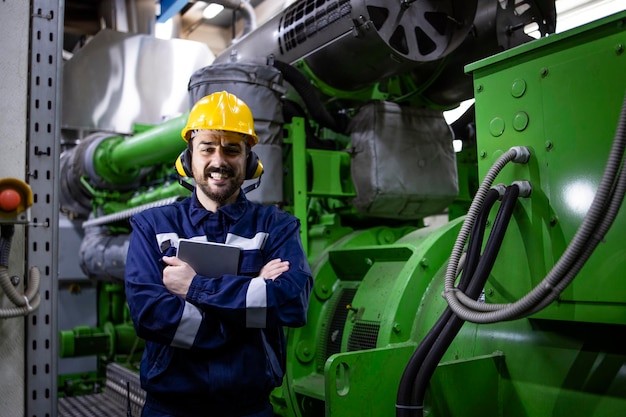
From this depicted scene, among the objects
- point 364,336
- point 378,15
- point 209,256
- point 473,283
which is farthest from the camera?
point 378,15

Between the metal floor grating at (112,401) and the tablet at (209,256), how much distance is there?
199cm

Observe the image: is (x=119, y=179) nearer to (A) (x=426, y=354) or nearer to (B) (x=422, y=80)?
(B) (x=422, y=80)

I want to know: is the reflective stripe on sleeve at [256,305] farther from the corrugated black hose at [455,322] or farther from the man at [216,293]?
the corrugated black hose at [455,322]

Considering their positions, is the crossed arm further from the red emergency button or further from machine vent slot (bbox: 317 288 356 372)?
machine vent slot (bbox: 317 288 356 372)

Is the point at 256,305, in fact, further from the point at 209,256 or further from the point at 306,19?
the point at 306,19

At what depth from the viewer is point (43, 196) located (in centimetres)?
187

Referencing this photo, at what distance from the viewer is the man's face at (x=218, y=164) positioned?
6.93 feet

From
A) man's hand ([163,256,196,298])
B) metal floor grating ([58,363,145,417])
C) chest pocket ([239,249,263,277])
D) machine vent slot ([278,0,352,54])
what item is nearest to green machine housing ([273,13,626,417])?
chest pocket ([239,249,263,277])

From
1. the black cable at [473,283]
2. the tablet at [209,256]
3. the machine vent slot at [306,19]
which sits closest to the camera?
the black cable at [473,283]

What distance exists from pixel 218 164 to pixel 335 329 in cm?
118

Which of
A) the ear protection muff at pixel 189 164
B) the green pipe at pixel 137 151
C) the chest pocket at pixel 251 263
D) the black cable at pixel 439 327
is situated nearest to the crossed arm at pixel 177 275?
the chest pocket at pixel 251 263

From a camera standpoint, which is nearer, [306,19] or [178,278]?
[178,278]

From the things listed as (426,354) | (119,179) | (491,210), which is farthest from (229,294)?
(119,179)

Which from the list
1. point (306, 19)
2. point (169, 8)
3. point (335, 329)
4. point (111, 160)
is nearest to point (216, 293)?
point (335, 329)
